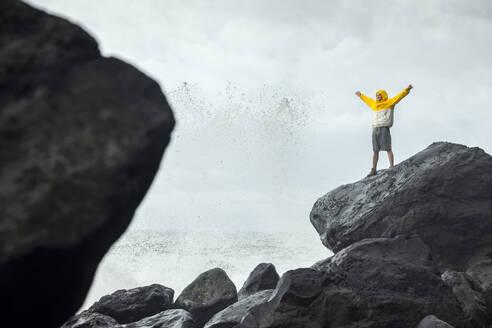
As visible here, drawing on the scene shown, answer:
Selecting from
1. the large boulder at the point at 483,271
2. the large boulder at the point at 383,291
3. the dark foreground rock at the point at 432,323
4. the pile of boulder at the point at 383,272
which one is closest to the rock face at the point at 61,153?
the pile of boulder at the point at 383,272

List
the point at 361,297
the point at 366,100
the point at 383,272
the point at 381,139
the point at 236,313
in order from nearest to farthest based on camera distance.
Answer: the point at 361,297
the point at 383,272
the point at 236,313
the point at 381,139
the point at 366,100

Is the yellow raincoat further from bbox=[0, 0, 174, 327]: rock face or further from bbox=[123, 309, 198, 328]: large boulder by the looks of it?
bbox=[0, 0, 174, 327]: rock face

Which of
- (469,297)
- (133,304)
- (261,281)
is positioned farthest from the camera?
(261,281)

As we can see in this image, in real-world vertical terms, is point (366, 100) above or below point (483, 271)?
above

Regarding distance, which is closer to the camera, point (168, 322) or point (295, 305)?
point (295, 305)

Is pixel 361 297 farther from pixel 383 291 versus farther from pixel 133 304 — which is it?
pixel 133 304

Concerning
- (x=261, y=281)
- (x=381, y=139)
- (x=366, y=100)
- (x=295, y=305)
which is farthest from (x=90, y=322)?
(x=366, y=100)

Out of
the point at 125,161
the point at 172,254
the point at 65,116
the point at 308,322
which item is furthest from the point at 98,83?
the point at 172,254

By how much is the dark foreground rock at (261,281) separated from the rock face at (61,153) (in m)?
7.45

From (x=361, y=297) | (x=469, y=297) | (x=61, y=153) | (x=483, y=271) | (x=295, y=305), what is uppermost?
(x=61, y=153)

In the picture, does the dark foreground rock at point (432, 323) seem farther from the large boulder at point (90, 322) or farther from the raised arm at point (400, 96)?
the raised arm at point (400, 96)

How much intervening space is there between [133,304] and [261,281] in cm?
299

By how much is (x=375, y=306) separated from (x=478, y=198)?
385 cm

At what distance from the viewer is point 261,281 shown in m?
9.82
